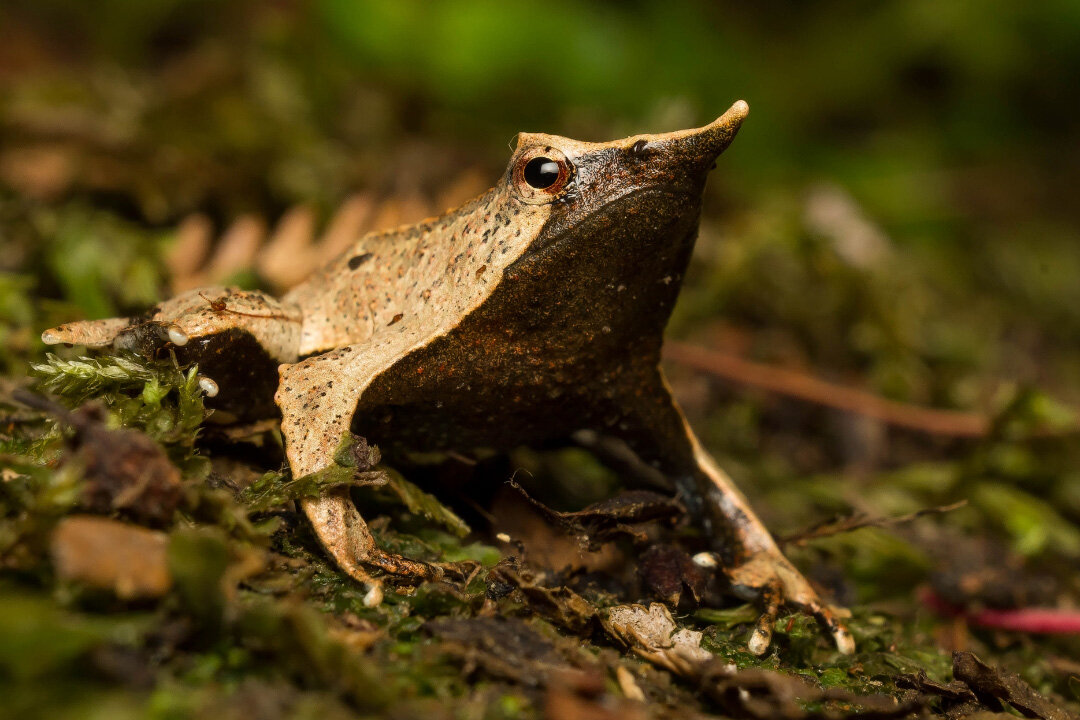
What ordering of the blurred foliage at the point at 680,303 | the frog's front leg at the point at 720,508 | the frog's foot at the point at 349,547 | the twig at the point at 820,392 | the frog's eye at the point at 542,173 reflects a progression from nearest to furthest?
the blurred foliage at the point at 680,303 < the frog's foot at the point at 349,547 < the frog's eye at the point at 542,173 < the frog's front leg at the point at 720,508 < the twig at the point at 820,392

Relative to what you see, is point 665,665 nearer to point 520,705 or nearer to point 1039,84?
point 520,705

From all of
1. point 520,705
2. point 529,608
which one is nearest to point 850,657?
point 529,608

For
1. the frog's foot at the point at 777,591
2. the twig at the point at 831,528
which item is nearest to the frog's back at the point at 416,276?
the frog's foot at the point at 777,591

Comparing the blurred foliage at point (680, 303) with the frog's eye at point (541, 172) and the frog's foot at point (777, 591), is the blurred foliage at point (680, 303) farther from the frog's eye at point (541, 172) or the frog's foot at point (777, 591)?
the frog's eye at point (541, 172)

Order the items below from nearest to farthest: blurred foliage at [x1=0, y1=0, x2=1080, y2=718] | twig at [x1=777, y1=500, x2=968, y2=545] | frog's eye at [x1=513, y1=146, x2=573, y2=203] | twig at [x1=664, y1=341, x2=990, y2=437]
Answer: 1. blurred foliage at [x1=0, y1=0, x2=1080, y2=718]
2. frog's eye at [x1=513, y1=146, x2=573, y2=203]
3. twig at [x1=777, y1=500, x2=968, y2=545]
4. twig at [x1=664, y1=341, x2=990, y2=437]

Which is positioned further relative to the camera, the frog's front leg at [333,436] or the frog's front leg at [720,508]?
the frog's front leg at [720,508]

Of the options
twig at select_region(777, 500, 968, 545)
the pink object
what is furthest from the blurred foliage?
twig at select_region(777, 500, 968, 545)

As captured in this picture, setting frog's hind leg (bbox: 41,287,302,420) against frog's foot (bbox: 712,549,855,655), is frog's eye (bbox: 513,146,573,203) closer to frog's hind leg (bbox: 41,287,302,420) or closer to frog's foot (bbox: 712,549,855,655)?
frog's hind leg (bbox: 41,287,302,420)
